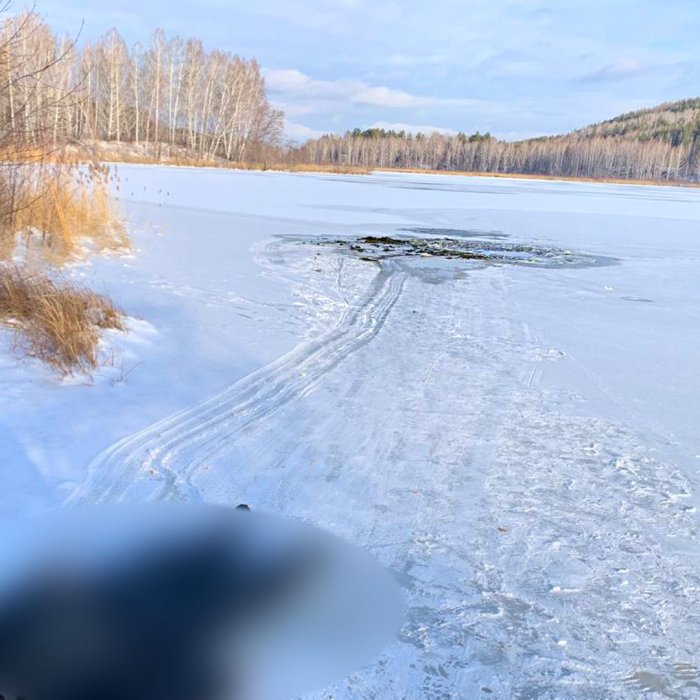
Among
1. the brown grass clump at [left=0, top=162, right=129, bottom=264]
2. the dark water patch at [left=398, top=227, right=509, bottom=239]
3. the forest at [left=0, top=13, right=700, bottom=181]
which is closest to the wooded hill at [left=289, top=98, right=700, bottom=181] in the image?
the forest at [left=0, top=13, right=700, bottom=181]

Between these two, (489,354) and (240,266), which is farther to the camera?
(240,266)

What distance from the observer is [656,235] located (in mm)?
14977

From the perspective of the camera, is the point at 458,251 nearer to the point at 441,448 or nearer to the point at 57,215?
the point at 57,215

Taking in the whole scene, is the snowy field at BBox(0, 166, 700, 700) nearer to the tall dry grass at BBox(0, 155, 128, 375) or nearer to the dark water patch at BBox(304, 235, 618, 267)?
the tall dry grass at BBox(0, 155, 128, 375)

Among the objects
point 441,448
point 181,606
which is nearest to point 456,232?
point 441,448

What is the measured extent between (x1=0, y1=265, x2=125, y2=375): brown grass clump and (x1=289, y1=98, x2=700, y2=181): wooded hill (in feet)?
302

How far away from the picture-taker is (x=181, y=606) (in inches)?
72.8

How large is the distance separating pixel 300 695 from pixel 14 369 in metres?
2.85

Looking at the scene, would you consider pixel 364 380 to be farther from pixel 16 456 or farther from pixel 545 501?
pixel 16 456

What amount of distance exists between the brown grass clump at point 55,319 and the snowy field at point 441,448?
0.42ft

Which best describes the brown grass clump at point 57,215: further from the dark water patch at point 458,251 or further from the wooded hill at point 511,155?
the wooded hill at point 511,155

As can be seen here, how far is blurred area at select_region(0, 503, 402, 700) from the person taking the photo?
157 cm

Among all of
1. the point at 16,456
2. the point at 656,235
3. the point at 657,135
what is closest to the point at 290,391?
the point at 16,456

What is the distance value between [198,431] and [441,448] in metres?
1.23
